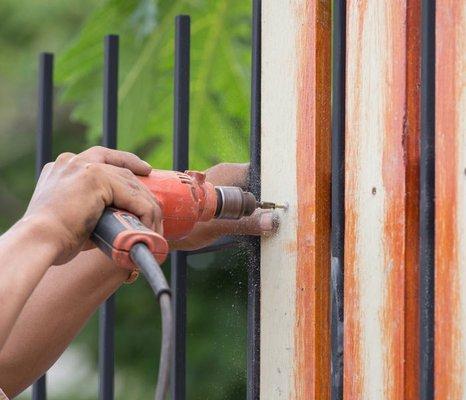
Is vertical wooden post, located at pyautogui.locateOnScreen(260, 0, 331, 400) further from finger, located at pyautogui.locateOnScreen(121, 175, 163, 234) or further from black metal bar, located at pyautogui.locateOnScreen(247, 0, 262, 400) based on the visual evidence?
finger, located at pyautogui.locateOnScreen(121, 175, 163, 234)

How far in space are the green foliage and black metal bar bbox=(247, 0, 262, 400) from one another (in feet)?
2.23

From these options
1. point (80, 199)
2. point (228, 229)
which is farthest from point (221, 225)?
point (80, 199)

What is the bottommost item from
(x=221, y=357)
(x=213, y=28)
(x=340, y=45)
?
(x=221, y=357)

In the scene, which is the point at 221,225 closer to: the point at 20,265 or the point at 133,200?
the point at 133,200

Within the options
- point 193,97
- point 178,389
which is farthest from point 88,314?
point 193,97

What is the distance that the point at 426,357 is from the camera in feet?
6.45

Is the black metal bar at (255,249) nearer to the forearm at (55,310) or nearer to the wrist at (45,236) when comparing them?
the forearm at (55,310)

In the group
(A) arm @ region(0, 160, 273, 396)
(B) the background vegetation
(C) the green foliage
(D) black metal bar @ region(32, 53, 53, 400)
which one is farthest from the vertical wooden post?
(C) the green foliage

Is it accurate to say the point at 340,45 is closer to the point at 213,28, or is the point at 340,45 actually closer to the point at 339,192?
the point at 339,192

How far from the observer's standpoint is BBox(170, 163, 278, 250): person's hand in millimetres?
2350

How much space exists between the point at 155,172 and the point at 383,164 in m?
0.43

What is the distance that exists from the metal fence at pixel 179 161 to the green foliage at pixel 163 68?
1.35ft

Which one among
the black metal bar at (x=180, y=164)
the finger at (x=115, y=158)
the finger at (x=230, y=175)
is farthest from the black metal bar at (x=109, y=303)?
the finger at (x=115, y=158)

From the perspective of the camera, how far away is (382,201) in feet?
6.73
